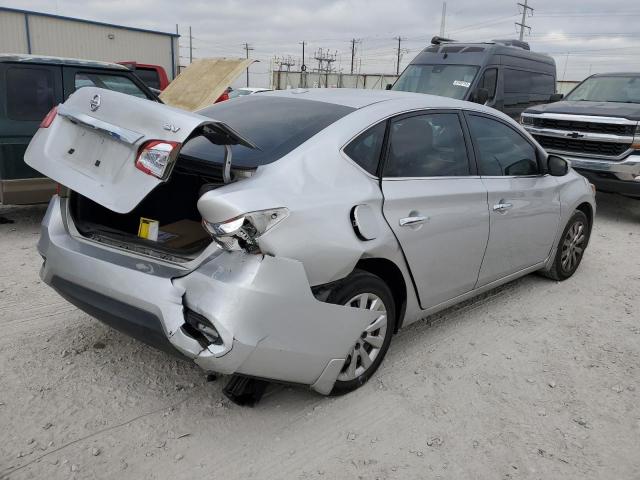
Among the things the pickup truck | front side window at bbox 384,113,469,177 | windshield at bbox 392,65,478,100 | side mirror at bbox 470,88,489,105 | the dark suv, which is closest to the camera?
front side window at bbox 384,113,469,177

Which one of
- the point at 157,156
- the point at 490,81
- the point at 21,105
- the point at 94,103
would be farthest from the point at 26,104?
the point at 490,81

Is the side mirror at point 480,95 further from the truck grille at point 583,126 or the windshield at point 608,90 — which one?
the windshield at point 608,90

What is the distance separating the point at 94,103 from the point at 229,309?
129cm

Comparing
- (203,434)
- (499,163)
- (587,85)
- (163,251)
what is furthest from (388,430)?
(587,85)

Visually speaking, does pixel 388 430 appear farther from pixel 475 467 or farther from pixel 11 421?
pixel 11 421

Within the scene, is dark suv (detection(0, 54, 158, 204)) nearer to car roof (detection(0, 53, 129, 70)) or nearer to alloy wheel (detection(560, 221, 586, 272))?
car roof (detection(0, 53, 129, 70))

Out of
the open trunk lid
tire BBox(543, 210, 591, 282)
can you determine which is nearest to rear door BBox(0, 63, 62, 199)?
the open trunk lid

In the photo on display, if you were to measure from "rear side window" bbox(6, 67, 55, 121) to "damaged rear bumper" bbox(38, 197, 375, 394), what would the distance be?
3.49 metres

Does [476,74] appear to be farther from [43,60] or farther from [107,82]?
[43,60]

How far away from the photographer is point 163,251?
8.82 feet

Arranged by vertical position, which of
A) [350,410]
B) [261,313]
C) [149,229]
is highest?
[149,229]

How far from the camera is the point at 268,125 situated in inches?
123

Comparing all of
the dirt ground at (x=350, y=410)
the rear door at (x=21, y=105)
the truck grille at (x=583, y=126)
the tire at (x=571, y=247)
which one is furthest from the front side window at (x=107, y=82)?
the truck grille at (x=583, y=126)

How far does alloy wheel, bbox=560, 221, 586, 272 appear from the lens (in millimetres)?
4938
